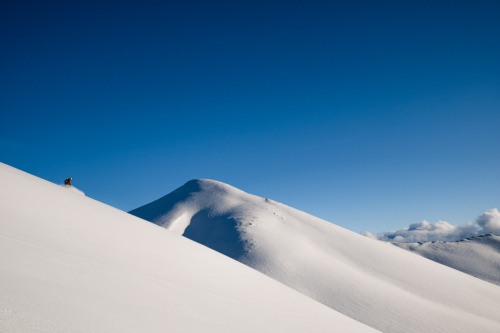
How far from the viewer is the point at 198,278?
4516 mm

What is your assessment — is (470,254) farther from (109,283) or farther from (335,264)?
(109,283)

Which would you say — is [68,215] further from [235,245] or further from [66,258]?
[235,245]

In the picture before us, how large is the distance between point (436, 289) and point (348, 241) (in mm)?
12913

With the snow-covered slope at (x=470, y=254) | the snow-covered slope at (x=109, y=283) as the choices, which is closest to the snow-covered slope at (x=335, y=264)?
the snow-covered slope at (x=109, y=283)

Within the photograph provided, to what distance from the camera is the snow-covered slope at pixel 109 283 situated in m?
1.85

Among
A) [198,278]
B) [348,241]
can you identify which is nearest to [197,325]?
[198,278]

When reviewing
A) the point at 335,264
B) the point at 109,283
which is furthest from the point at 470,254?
the point at 109,283

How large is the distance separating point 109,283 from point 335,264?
34925 millimetres

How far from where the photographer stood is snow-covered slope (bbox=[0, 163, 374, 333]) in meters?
1.85

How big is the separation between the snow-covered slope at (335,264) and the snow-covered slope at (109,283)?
2161 centimetres

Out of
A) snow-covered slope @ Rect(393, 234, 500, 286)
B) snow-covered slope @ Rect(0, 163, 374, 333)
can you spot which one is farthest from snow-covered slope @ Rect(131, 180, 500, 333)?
snow-covered slope @ Rect(393, 234, 500, 286)

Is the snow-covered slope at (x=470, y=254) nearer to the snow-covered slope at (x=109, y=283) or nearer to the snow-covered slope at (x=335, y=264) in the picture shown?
the snow-covered slope at (x=335, y=264)

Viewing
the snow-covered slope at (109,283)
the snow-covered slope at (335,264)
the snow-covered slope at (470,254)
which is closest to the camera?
the snow-covered slope at (109,283)

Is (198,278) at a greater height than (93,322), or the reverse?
(93,322)
